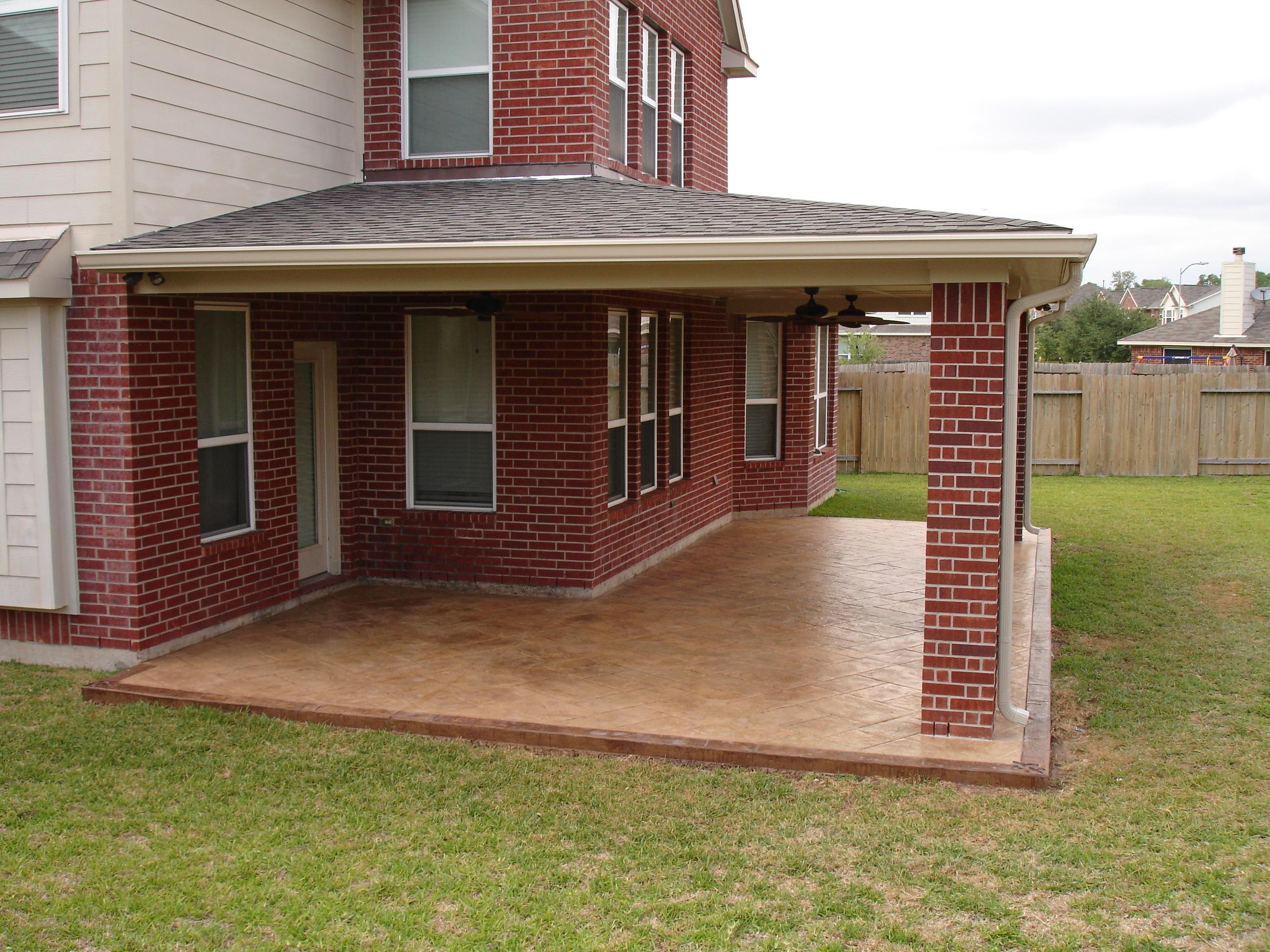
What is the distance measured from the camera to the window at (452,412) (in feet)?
33.4

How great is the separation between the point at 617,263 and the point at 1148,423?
646 inches

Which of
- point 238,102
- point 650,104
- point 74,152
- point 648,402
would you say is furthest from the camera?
point 650,104

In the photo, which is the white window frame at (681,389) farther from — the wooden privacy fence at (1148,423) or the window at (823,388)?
the wooden privacy fence at (1148,423)

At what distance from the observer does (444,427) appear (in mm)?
10266

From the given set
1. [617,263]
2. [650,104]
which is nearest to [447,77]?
[650,104]

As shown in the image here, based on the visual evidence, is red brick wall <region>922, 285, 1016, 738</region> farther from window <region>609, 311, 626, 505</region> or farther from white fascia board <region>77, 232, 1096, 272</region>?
window <region>609, 311, 626, 505</region>

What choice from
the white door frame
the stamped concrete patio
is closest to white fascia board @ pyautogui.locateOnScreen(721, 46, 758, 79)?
the stamped concrete patio

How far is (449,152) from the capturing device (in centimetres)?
1042

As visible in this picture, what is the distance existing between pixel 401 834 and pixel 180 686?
2729mm

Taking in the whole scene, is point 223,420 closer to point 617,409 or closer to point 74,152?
point 74,152

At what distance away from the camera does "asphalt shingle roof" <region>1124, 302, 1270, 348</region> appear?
3669 cm

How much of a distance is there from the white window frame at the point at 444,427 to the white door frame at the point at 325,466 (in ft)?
1.96

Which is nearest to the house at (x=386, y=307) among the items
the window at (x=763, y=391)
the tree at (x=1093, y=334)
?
the window at (x=763, y=391)

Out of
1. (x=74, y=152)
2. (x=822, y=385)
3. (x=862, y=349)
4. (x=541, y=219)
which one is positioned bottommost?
(x=822, y=385)
